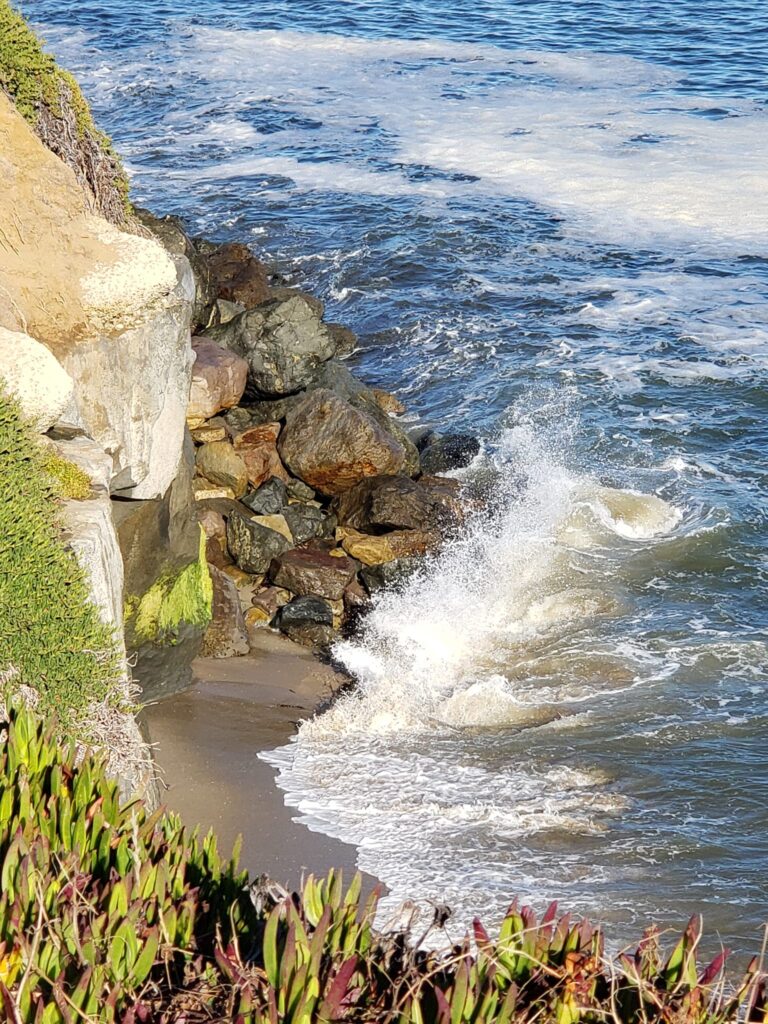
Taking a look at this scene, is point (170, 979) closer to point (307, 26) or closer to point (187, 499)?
point (187, 499)

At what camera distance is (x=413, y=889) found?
327 inches

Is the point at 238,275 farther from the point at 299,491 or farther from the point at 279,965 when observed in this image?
the point at 279,965

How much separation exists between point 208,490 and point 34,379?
6.10 meters

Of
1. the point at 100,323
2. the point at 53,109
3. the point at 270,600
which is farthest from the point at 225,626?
the point at 53,109

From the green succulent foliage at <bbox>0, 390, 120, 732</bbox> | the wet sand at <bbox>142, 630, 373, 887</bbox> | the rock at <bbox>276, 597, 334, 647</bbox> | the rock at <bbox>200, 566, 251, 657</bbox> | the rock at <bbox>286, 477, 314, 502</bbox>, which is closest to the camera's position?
the green succulent foliage at <bbox>0, 390, 120, 732</bbox>

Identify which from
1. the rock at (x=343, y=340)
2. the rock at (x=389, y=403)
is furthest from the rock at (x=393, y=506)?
the rock at (x=343, y=340)

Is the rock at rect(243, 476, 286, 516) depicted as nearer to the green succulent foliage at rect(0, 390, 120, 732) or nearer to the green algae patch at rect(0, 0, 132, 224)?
the green algae patch at rect(0, 0, 132, 224)

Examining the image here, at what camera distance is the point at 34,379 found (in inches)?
317

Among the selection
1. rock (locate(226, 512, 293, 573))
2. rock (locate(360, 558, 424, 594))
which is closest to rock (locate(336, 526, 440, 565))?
rock (locate(360, 558, 424, 594))

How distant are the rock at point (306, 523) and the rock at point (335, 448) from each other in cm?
44

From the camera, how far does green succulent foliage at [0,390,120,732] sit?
22.3 ft

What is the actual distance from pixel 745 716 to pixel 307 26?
36.8 metres

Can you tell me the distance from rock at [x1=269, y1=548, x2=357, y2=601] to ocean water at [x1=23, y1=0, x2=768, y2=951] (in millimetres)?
585

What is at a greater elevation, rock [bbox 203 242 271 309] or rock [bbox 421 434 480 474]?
rock [bbox 203 242 271 309]
